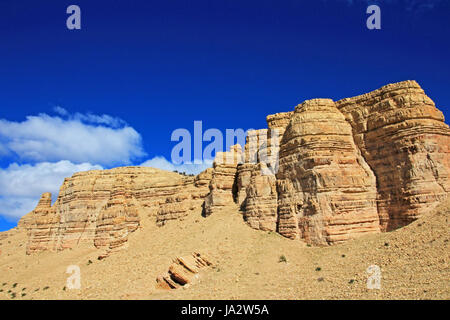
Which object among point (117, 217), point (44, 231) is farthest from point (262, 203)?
point (44, 231)

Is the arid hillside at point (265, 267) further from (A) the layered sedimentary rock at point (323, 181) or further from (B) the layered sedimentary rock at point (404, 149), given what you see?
(B) the layered sedimentary rock at point (404, 149)

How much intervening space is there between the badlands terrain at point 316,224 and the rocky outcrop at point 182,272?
99 mm

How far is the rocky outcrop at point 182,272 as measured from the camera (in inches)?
913

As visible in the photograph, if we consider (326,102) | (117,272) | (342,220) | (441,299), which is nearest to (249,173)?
(326,102)

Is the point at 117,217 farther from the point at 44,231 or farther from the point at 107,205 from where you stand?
the point at 44,231

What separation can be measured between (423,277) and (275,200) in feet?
48.3

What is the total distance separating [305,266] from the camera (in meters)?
22.5

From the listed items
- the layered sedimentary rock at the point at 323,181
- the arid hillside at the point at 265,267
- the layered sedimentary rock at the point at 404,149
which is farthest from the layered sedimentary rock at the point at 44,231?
the layered sedimentary rock at the point at 404,149

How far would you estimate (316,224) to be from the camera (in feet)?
83.0

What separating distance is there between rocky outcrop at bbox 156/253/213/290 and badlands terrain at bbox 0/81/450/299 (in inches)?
3.9

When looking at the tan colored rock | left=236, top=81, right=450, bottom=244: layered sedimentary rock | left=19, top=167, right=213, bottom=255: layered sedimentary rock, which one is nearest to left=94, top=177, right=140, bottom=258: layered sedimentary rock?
left=19, top=167, right=213, bottom=255: layered sedimentary rock

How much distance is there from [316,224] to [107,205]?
35086 mm

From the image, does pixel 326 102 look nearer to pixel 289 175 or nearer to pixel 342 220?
pixel 289 175

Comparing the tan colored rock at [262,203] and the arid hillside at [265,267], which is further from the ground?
the tan colored rock at [262,203]
